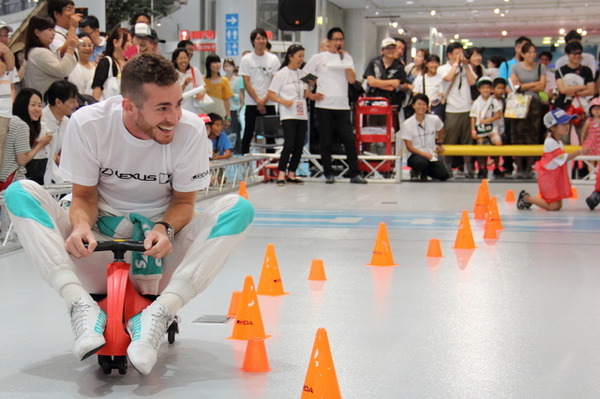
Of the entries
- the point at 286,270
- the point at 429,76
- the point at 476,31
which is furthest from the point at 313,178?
the point at 476,31

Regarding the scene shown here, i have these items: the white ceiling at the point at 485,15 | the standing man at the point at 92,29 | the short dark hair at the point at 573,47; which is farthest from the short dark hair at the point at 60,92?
the white ceiling at the point at 485,15

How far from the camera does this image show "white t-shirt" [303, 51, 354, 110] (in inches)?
439

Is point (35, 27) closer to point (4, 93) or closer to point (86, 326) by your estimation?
point (4, 93)

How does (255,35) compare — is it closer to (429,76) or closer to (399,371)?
(429,76)

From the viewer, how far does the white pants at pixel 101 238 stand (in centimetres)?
317

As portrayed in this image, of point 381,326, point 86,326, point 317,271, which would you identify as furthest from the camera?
point 317,271

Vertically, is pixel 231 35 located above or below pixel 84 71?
above

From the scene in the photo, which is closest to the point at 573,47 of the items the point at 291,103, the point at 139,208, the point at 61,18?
the point at 291,103

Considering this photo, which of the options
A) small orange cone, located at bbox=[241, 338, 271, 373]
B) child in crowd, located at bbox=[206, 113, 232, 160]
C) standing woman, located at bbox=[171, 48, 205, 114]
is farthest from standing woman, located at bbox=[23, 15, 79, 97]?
small orange cone, located at bbox=[241, 338, 271, 373]

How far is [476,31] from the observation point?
29047 mm

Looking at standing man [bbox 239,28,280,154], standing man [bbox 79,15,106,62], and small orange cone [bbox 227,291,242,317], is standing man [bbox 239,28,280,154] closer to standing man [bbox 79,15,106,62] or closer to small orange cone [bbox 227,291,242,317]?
standing man [bbox 79,15,106,62]

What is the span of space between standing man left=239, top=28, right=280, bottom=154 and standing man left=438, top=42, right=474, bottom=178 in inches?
103

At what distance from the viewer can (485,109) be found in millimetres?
12508

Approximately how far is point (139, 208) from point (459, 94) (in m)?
9.74
